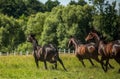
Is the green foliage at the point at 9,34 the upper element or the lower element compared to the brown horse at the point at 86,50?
lower

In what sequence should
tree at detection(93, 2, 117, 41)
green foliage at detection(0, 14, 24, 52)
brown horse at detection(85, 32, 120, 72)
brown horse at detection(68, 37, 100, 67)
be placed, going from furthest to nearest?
1. green foliage at detection(0, 14, 24, 52)
2. tree at detection(93, 2, 117, 41)
3. brown horse at detection(68, 37, 100, 67)
4. brown horse at detection(85, 32, 120, 72)

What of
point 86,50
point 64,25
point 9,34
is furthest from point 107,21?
point 86,50

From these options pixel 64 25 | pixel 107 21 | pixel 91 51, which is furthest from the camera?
pixel 64 25

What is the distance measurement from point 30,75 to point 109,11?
6821 cm

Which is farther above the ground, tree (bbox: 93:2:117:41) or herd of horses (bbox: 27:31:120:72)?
herd of horses (bbox: 27:31:120:72)

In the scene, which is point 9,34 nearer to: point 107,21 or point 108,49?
point 107,21

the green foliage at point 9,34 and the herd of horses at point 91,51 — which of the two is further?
the green foliage at point 9,34

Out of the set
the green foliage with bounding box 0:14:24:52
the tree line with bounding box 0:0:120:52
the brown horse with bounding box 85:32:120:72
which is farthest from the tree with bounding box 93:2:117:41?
the brown horse with bounding box 85:32:120:72

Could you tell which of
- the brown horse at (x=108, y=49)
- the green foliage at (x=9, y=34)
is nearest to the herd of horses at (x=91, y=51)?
the brown horse at (x=108, y=49)

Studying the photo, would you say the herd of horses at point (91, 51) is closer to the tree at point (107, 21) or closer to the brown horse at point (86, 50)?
the brown horse at point (86, 50)

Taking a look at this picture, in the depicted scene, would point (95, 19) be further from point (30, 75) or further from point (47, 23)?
point (30, 75)

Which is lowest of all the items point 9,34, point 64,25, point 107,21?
point 9,34

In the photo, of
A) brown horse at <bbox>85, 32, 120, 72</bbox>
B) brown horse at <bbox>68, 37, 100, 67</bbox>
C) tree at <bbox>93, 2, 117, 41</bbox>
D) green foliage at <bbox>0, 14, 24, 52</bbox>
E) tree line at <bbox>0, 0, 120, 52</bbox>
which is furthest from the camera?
green foliage at <bbox>0, 14, 24, 52</bbox>

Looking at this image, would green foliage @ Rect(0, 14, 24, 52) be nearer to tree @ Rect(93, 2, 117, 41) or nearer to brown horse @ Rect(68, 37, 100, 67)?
tree @ Rect(93, 2, 117, 41)
